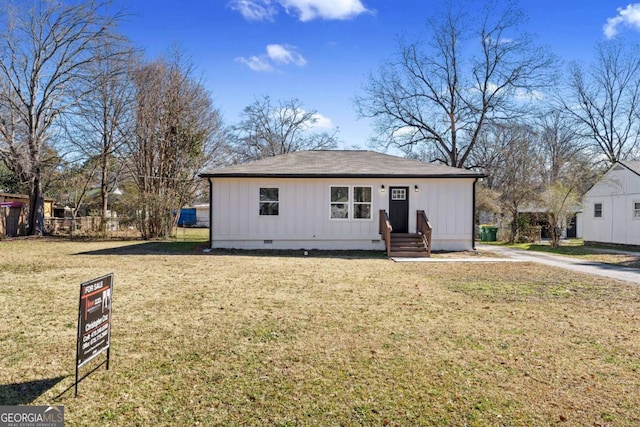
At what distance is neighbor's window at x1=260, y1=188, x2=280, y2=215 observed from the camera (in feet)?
46.4

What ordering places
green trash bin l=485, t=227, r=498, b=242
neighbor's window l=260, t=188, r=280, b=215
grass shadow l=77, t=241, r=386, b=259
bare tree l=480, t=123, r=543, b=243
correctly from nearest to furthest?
grass shadow l=77, t=241, r=386, b=259 < neighbor's window l=260, t=188, r=280, b=215 < green trash bin l=485, t=227, r=498, b=242 < bare tree l=480, t=123, r=543, b=243

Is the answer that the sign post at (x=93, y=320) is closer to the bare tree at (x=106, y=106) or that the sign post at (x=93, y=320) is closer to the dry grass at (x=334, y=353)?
the dry grass at (x=334, y=353)

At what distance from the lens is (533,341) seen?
4.43m

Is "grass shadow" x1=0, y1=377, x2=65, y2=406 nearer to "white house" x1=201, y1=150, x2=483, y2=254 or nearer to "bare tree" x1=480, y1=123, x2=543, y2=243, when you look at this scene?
"white house" x1=201, y1=150, x2=483, y2=254

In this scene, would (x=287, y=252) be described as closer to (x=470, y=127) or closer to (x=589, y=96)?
(x=470, y=127)

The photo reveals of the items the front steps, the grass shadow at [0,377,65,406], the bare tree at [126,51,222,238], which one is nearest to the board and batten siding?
the front steps

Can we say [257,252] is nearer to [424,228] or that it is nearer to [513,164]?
[424,228]

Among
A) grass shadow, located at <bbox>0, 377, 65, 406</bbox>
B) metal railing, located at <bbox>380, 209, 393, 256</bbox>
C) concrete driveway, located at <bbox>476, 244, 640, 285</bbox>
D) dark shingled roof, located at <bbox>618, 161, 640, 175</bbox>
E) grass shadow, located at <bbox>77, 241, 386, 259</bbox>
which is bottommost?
grass shadow, located at <bbox>0, 377, 65, 406</bbox>

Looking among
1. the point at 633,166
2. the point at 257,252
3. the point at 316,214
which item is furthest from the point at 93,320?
the point at 633,166

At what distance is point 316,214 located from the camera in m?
14.2

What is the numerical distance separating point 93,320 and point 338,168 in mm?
11894

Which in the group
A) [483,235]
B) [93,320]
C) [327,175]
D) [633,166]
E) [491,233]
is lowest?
[93,320]

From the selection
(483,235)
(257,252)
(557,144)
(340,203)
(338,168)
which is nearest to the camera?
(257,252)

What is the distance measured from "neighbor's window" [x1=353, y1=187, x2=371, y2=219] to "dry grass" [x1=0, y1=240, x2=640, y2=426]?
6.54 m
